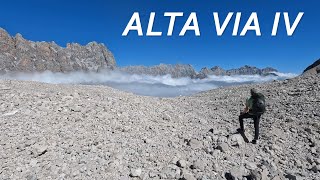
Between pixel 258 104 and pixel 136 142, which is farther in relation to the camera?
pixel 258 104

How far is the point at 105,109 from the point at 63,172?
5612 mm

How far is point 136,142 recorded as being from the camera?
1309 cm

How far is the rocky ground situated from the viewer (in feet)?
37.0

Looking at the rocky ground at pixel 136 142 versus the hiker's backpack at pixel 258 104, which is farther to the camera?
the hiker's backpack at pixel 258 104

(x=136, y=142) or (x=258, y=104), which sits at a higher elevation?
(x=258, y=104)

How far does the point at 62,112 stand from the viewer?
591 inches

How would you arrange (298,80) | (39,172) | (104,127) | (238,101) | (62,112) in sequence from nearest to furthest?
(39,172)
(104,127)
(62,112)
(238,101)
(298,80)

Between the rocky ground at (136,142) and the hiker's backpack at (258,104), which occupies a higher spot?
the hiker's backpack at (258,104)

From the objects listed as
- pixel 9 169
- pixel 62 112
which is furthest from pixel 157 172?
pixel 62 112

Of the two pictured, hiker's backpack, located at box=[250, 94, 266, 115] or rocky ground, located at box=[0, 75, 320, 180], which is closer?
rocky ground, located at box=[0, 75, 320, 180]

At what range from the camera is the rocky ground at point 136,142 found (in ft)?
37.0

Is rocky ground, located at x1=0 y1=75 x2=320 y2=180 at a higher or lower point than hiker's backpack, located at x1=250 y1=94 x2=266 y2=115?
lower

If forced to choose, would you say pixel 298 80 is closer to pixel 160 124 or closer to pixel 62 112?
pixel 160 124

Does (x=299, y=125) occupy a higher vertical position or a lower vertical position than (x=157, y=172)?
higher
